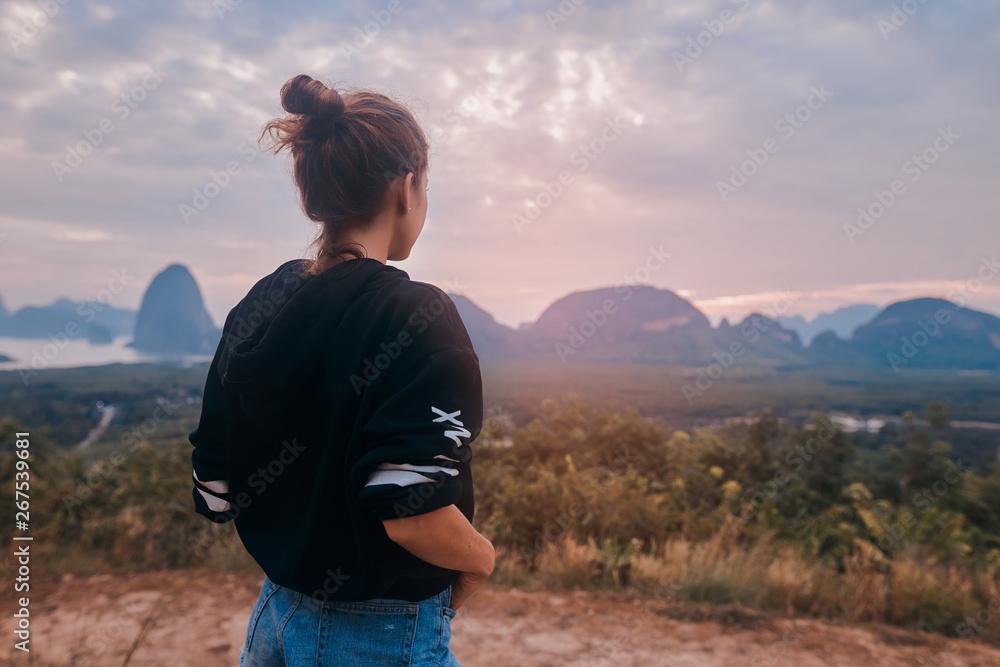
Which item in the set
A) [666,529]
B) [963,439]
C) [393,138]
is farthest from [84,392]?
[963,439]

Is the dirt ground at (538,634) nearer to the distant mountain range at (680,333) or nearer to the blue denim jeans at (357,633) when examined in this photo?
the blue denim jeans at (357,633)

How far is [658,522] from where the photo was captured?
4.80 metres

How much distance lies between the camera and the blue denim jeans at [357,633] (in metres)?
0.97

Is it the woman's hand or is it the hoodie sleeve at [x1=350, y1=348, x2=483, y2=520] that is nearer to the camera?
the hoodie sleeve at [x1=350, y1=348, x2=483, y2=520]

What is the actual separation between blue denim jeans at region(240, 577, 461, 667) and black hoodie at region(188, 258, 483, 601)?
1.4 inches

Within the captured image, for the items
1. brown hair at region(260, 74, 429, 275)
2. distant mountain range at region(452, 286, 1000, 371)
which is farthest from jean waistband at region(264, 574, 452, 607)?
distant mountain range at region(452, 286, 1000, 371)

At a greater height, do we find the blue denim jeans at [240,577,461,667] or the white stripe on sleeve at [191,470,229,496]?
the white stripe on sleeve at [191,470,229,496]

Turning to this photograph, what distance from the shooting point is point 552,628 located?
3.56m

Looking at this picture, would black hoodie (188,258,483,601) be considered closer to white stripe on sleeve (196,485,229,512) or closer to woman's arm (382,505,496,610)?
woman's arm (382,505,496,610)

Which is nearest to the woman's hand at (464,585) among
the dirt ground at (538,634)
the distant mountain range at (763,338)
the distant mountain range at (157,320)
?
the dirt ground at (538,634)

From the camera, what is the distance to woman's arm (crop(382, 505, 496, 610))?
0.90m

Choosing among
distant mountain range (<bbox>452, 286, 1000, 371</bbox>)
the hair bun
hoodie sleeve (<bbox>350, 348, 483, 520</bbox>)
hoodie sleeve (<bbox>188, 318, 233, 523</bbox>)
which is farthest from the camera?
distant mountain range (<bbox>452, 286, 1000, 371</bbox>)

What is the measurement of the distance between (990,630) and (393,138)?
491cm

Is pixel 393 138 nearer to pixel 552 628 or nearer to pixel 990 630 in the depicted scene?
pixel 552 628
